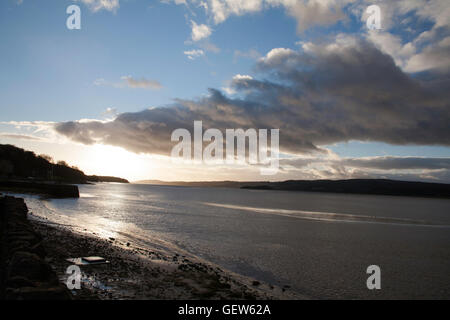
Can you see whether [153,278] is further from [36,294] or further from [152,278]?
[36,294]

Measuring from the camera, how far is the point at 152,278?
13836 mm

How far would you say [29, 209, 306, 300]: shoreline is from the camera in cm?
1170

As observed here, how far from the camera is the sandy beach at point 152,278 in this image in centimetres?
1174

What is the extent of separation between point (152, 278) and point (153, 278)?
4cm

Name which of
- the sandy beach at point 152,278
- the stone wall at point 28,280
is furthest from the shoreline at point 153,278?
the stone wall at point 28,280

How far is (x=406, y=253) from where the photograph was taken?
24.3m

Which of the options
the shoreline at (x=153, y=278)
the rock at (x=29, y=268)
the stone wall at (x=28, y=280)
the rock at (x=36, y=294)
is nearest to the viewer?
the rock at (x=36, y=294)

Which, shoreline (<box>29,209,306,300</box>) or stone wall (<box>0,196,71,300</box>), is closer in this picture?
stone wall (<box>0,196,71,300</box>)

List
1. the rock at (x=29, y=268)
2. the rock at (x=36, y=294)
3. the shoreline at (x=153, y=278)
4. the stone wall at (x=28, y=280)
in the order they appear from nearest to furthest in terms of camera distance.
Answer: the rock at (x=36, y=294) → the stone wall at (x=28, y=280) → the rock at (x=29, y=268) → the shoreline at (x=153, y=278)

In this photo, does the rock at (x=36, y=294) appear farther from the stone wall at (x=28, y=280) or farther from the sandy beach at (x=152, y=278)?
the sandy beach at (x=152, y=278)

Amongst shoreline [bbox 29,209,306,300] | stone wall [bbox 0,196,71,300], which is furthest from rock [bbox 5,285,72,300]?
shoreline [bbox 29,209,306,300]

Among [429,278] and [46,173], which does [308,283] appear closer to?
[429,278]

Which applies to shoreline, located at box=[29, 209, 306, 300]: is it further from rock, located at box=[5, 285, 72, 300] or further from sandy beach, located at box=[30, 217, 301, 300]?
rock, located at box=[5, 285, 72, 300]
